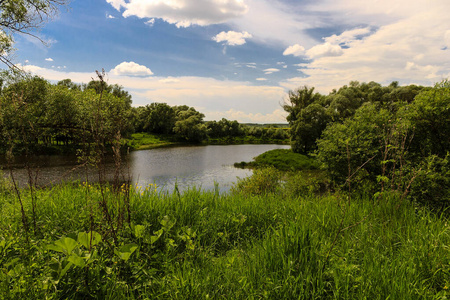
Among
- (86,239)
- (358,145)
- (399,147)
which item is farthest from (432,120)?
(86,239)

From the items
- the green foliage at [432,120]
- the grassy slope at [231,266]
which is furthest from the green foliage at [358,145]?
the grassy slope at [231,266]

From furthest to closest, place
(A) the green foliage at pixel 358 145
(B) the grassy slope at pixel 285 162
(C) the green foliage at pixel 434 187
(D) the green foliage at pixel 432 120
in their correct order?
1. (B) the grassy slope at pixel 285 162
2. (A) the green foliage at pixel 358 145
3. (D) the green foliage at pixel 432 120
4. (C) the green foliage at pixel 434 187

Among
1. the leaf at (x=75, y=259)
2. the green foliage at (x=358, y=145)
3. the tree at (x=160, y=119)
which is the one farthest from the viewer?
the tree at (x=160, y=119)

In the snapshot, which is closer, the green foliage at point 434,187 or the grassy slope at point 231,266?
the grassy slope at point 231,266

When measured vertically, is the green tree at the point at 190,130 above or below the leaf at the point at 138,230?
above

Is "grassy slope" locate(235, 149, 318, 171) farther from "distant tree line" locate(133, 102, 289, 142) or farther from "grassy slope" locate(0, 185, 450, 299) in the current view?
"distant tree line" locate(133, 102, 289, 142)

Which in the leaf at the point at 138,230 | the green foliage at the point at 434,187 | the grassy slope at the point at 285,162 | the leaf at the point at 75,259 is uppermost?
the leaf at the point at 75,259

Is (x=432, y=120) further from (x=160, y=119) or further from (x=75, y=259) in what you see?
(x=160, y=119)

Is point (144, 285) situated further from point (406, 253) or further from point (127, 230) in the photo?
point (406, 253)

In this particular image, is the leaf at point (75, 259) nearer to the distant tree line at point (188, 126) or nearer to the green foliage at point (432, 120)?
the green foliage at point (432, 120)

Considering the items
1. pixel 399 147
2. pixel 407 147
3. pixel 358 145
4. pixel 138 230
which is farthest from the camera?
pixel 358 145

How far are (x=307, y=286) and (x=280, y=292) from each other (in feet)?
1.03

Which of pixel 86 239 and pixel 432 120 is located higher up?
pixel 432 120

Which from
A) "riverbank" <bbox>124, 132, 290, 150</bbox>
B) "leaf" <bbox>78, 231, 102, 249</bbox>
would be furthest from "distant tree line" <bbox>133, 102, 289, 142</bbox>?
"leaf" <bbox>78, 231, 102, 249</bbox>
